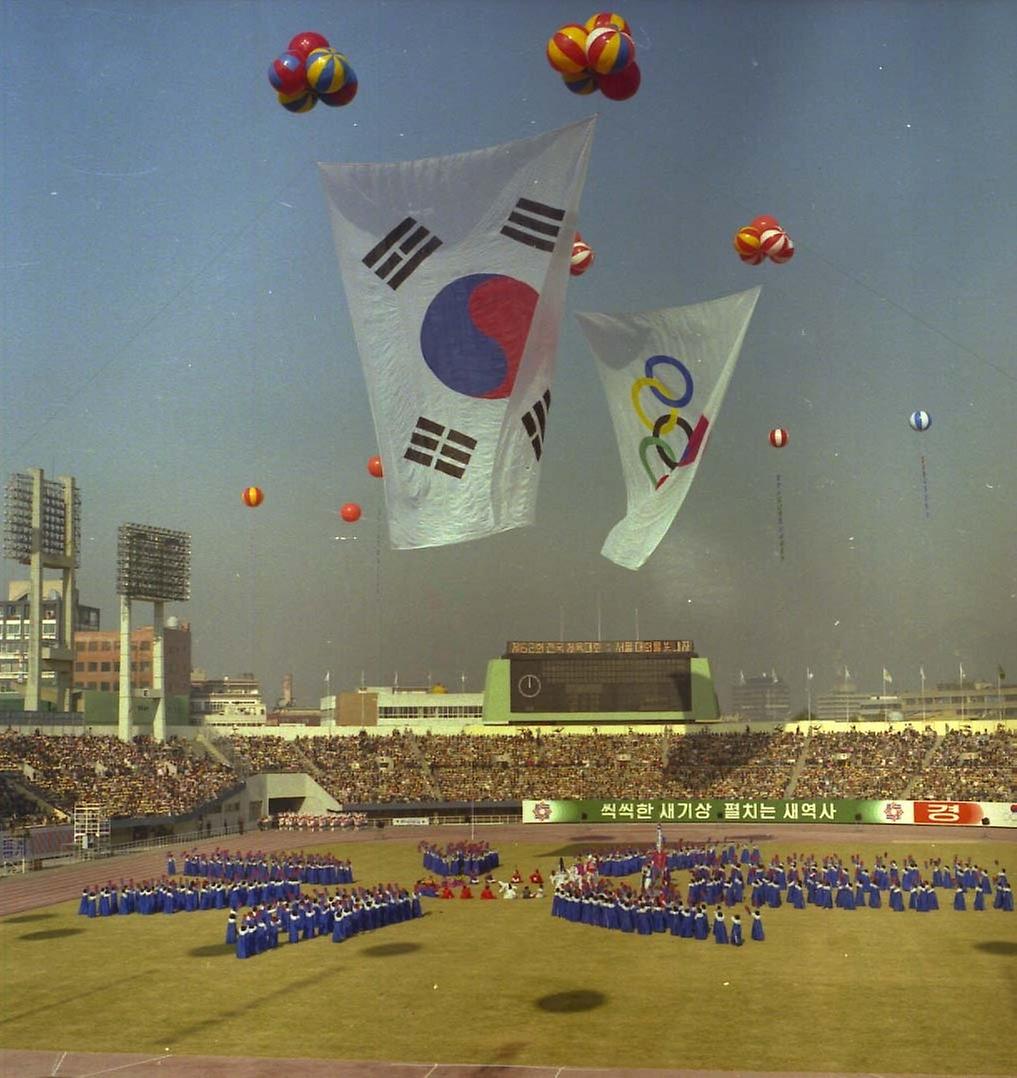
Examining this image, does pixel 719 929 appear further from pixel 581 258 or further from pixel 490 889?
pixel 581 258

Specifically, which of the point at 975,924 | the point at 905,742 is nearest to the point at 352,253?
the point at 975,924

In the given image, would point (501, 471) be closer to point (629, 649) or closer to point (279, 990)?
point (279, 990)

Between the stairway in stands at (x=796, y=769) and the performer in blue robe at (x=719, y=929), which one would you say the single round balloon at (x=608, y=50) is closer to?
the performer in blue robe at (x=719, y=929)

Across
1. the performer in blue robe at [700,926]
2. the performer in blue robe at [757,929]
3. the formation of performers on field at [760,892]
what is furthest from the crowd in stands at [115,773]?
the performer in blue robe at [757,929]

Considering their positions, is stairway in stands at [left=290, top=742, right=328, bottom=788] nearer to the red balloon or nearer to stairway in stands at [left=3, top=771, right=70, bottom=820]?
stairway in stands at [left=3, top=771, right=70, bottom=820]

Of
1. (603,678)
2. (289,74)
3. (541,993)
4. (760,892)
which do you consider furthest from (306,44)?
(603,678)

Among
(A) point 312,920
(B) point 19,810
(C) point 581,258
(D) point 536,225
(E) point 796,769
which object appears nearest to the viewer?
(D) point 536,225
